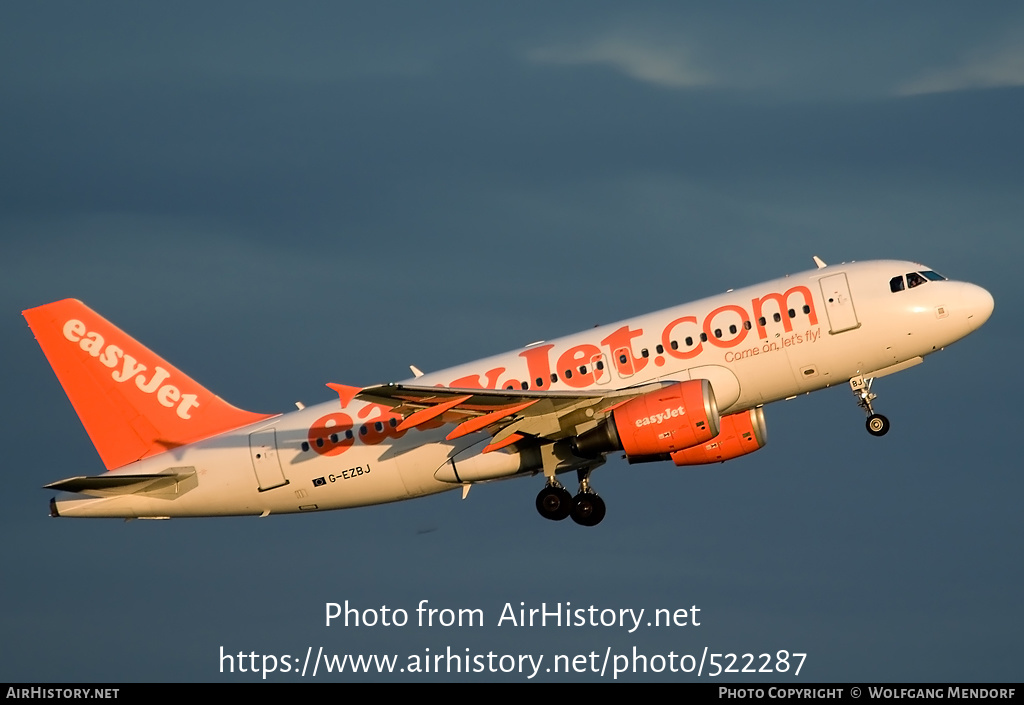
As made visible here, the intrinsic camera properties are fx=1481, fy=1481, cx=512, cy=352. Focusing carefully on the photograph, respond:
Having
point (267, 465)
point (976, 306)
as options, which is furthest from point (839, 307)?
point (267, 465)

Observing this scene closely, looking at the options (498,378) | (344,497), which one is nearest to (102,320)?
(344,497)

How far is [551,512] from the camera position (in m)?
50.0

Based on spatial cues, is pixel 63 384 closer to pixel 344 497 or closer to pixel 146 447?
pixel 146 447

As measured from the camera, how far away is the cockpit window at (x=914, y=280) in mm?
47562

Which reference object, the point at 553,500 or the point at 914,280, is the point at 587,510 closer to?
the point at 553,500

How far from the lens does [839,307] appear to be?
1859 inches

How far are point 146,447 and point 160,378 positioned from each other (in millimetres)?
2650

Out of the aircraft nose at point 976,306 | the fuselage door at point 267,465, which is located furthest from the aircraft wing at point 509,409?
the aircraft nose at point 976,306

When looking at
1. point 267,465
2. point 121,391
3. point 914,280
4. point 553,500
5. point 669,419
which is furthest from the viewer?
point 121,391

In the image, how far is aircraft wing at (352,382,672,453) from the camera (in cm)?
4475

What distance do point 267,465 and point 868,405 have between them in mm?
20385

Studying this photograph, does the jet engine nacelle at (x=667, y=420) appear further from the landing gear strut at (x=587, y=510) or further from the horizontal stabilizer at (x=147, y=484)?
the horizontal stabilizer at (x=147, y=484)

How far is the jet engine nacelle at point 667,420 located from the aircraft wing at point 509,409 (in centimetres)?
69

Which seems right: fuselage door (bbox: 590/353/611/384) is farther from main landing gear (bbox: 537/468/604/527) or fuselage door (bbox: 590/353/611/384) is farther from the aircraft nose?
the aircraft nose
